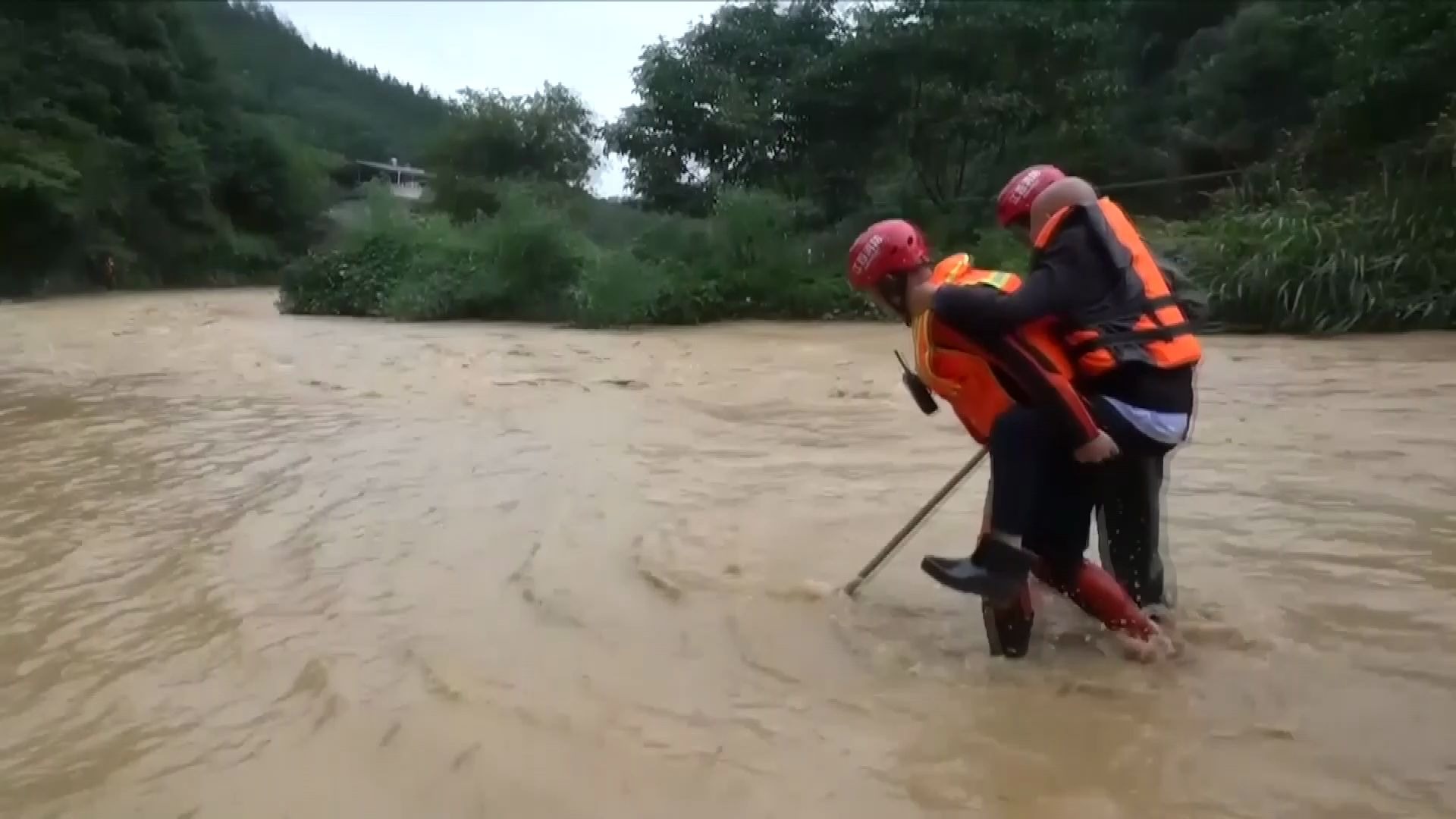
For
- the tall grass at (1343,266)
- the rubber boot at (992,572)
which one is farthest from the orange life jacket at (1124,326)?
the tall grass at (1343,266)

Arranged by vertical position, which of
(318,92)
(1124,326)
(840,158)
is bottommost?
(1124,326)

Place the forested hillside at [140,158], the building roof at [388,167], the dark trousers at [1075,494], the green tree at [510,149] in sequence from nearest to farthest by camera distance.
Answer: the dark trousers at [1075,494] < the forested hillside at [140,158] < the green tree at [510,149] < the building roof at [388,167]

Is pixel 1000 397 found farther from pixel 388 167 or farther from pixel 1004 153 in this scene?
pixel 388 167

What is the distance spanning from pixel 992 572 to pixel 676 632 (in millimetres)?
942

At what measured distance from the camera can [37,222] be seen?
83.1 ft

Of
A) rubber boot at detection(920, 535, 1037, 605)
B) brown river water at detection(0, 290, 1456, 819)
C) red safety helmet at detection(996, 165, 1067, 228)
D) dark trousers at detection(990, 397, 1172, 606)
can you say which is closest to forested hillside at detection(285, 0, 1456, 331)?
brown river water at detection(0, 290, 1456, 819)

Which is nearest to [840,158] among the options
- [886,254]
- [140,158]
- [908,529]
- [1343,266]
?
[1343,266]

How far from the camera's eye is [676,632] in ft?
11.4

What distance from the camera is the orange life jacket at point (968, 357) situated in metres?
2.98

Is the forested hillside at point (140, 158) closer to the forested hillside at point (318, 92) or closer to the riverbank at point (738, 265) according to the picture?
the forested hillside at point (318, 92)

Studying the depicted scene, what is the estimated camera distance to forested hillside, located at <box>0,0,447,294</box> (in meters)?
25.4

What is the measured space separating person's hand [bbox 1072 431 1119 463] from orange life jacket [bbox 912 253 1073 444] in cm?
17

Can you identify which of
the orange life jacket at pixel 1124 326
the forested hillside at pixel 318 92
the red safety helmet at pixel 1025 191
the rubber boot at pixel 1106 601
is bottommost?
the rubber boot at pixel 1106 601

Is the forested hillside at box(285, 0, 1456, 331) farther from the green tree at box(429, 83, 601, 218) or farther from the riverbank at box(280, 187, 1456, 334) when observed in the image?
the green tree at box(429, 83, 601, 218)
